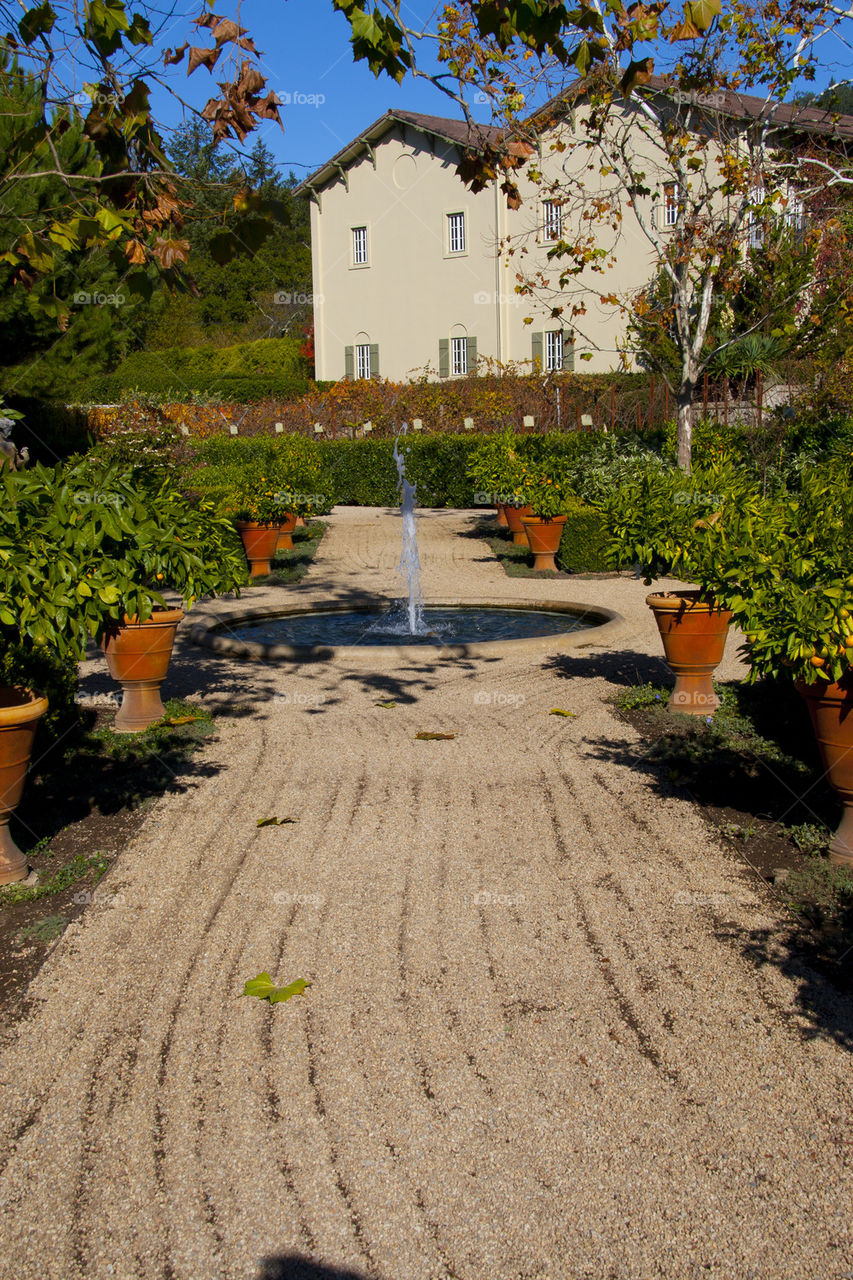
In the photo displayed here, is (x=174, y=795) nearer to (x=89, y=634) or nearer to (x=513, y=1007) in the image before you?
(x=89, y=634)

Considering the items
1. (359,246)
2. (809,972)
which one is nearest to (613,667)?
(809,972)

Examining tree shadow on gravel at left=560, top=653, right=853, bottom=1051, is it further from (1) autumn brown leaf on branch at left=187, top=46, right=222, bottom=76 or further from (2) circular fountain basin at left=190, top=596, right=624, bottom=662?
(1) autumn brown leaf on branch at left=187, top=46, right=222, bottom=76

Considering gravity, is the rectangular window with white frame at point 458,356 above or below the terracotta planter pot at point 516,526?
above

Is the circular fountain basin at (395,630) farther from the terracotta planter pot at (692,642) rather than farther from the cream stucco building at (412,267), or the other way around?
the cream stucco building at (412,267)

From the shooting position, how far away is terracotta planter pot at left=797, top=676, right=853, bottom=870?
4.70 meters

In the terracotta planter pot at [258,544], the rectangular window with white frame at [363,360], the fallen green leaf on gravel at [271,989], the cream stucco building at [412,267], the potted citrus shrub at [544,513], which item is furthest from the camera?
the rectangular window with white frame at [363,360]

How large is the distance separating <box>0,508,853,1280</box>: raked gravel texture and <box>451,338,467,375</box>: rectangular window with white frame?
89.6 ft

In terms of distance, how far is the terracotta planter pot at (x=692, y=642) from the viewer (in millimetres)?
7152

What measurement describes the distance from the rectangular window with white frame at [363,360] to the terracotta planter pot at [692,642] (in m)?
28.6

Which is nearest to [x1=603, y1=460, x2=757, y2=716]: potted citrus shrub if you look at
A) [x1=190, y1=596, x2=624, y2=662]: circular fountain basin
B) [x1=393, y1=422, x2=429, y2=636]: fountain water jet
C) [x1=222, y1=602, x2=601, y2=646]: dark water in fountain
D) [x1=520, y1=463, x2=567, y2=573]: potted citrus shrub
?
[x1=190, y1=596, x2=624, y2=662]: circular fountain basin

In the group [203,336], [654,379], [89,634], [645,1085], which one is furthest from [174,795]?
[203,336]

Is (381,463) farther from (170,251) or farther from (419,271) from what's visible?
(170,251)

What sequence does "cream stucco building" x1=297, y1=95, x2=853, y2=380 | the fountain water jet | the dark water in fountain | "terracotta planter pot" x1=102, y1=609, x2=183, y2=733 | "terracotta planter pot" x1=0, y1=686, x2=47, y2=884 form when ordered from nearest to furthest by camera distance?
"terracotta planter pot" x1=0, y1=686, x2=47, y2=884 < "terracotta planter pot" x1=102, y1=609, x2=183, y2=733 < the dark water in fountain < the fountain water jet < "cream stucco building" x1=297, y1=95, x2=853, y2=380

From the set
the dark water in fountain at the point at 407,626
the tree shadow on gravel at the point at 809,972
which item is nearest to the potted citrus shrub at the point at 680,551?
the dark water in fountain at the point at 407,626
